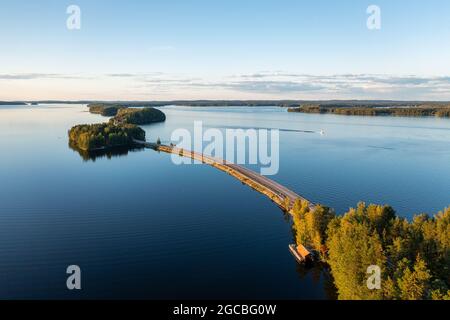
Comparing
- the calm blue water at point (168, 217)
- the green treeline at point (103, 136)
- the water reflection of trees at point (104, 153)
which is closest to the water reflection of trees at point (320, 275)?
the calm blue water at point (168, 217)

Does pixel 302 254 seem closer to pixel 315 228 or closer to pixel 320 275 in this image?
pixel 320 275

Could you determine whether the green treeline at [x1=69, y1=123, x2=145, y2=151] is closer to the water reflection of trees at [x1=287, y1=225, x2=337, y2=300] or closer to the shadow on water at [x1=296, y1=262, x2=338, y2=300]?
the water reflection of trees at [x1=287, y1=225, x2=337, y2=300]

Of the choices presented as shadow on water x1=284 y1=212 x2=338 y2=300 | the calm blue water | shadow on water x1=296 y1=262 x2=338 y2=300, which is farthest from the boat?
the calm blue water

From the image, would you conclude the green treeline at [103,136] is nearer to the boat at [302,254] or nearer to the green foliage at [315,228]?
the green foliage at [315,228]

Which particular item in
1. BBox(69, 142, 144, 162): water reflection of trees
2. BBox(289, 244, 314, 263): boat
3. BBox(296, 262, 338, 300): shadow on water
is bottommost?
BBox(296, 262, 338, 300): shadow on water

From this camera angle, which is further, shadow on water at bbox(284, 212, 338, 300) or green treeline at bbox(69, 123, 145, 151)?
green treeline at bbox(69, 123, 145, 151)

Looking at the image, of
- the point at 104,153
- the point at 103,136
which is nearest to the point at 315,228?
the point at 104,153

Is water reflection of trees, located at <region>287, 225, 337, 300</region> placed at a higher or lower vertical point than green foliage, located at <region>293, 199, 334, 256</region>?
lower
